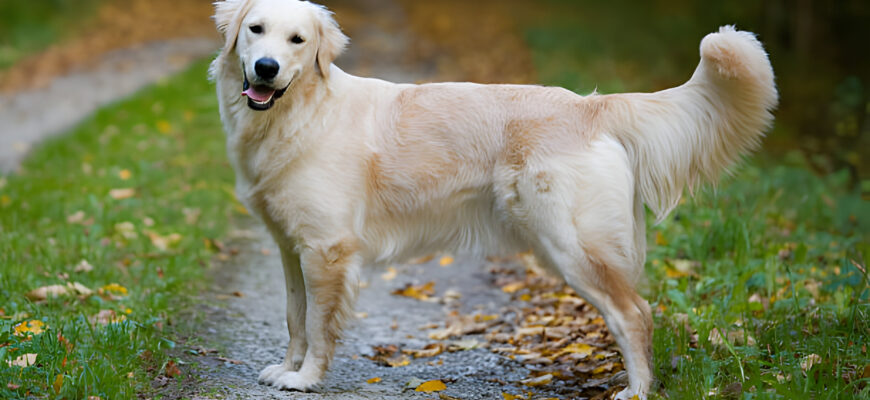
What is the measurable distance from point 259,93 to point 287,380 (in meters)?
1.26

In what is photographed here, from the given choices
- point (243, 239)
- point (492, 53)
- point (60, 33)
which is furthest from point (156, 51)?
point (243, 239)

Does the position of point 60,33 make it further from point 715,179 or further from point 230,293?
point 715,179

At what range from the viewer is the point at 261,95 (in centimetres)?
329

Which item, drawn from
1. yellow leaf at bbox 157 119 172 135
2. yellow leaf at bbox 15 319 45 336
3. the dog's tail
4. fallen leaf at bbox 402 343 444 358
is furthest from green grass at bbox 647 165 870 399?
yellow leaf at bbox 157 119 172 135

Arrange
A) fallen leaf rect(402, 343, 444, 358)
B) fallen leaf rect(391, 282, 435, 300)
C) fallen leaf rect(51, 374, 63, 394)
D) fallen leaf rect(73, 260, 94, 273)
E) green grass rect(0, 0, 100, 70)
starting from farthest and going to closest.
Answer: green grass rect(0, 0, 100, 70), fallen leaf rect(391, 282, 435, 300), fallen leaf rect(73, 260, 94, 273), fallen leaf rect(402, 343, 444, 358), fallen leaf rect(51, 374, 63, 394)

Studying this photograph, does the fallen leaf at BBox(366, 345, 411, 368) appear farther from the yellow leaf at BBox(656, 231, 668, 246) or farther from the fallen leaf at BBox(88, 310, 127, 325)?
the yellow leaf at BBox(656, 231, 668, 246)

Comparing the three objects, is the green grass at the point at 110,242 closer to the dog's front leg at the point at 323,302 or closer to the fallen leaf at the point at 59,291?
the fallen leaf at the point at 59,291

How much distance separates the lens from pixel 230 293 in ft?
15.7

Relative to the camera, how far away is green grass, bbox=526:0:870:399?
308cm

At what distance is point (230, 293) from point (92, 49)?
476 inches

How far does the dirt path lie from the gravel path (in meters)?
3.97

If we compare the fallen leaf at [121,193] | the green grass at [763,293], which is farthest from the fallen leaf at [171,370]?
the fallen leaf at [121,193]

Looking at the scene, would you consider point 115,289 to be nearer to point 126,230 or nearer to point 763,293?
point 126,230

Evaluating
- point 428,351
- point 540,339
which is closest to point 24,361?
point 428,351
